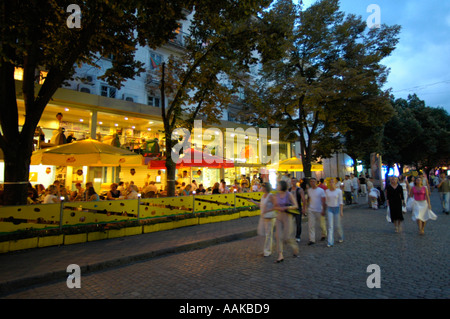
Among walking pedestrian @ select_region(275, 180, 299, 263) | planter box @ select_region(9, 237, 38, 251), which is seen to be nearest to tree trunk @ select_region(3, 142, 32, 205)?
planter box @ select_region(9, 237, 38, 251)

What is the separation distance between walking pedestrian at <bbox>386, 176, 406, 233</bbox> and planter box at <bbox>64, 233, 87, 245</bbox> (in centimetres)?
1001

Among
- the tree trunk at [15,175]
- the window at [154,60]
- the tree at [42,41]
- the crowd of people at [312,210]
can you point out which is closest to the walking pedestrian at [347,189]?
the crowd of people at [312,210]

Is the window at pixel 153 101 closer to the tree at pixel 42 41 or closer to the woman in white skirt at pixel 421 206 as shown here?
the tree at pixel 42 41

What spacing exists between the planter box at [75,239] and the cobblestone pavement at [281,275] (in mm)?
2540

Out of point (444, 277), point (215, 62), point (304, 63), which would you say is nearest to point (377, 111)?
point (304, 63)

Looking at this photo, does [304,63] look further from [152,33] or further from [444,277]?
[444,277]

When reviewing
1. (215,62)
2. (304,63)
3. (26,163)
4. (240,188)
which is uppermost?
(304,63)

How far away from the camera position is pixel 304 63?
1712 cm

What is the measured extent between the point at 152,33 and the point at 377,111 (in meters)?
14.6

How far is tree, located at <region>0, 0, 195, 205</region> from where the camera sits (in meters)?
6.54

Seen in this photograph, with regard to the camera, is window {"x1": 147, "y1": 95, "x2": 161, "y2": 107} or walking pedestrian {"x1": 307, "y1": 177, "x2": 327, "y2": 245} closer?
walking pedestrian {"x1": 307, "y1": 177, "x2": 327, "y2": 245}

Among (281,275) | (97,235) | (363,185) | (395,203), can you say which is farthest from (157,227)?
(363,185)

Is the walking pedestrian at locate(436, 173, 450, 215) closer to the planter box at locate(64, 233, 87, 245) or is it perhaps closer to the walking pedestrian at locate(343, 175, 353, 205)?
the walking pedestrian at locate(343, 175, 353, 205)
